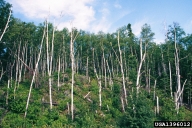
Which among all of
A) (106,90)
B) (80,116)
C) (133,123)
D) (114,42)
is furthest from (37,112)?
(114,42)

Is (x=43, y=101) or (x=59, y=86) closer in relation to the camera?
(x=43, y=101)

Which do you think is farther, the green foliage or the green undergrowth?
the green undergrowth

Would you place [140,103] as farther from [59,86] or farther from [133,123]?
[59,86]

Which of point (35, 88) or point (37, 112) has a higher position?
point (35, 88)

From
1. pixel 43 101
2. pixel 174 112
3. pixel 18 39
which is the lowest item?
pixel 174 112

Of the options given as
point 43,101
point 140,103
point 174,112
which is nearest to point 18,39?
point 43,101

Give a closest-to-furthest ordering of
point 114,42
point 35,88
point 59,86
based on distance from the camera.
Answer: point 35,88, point 59,86, point 114,42

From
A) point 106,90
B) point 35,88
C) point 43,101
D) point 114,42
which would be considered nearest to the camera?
point 43,101

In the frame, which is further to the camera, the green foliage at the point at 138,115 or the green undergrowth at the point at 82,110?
the green undergrowth at the point at 82,110

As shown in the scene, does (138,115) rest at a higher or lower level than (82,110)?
higher

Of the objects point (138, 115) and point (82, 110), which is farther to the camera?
point (82, 110)

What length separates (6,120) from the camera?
1689cm

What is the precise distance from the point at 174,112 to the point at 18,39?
2434 centimetres

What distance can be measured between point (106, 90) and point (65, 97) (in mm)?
8029
